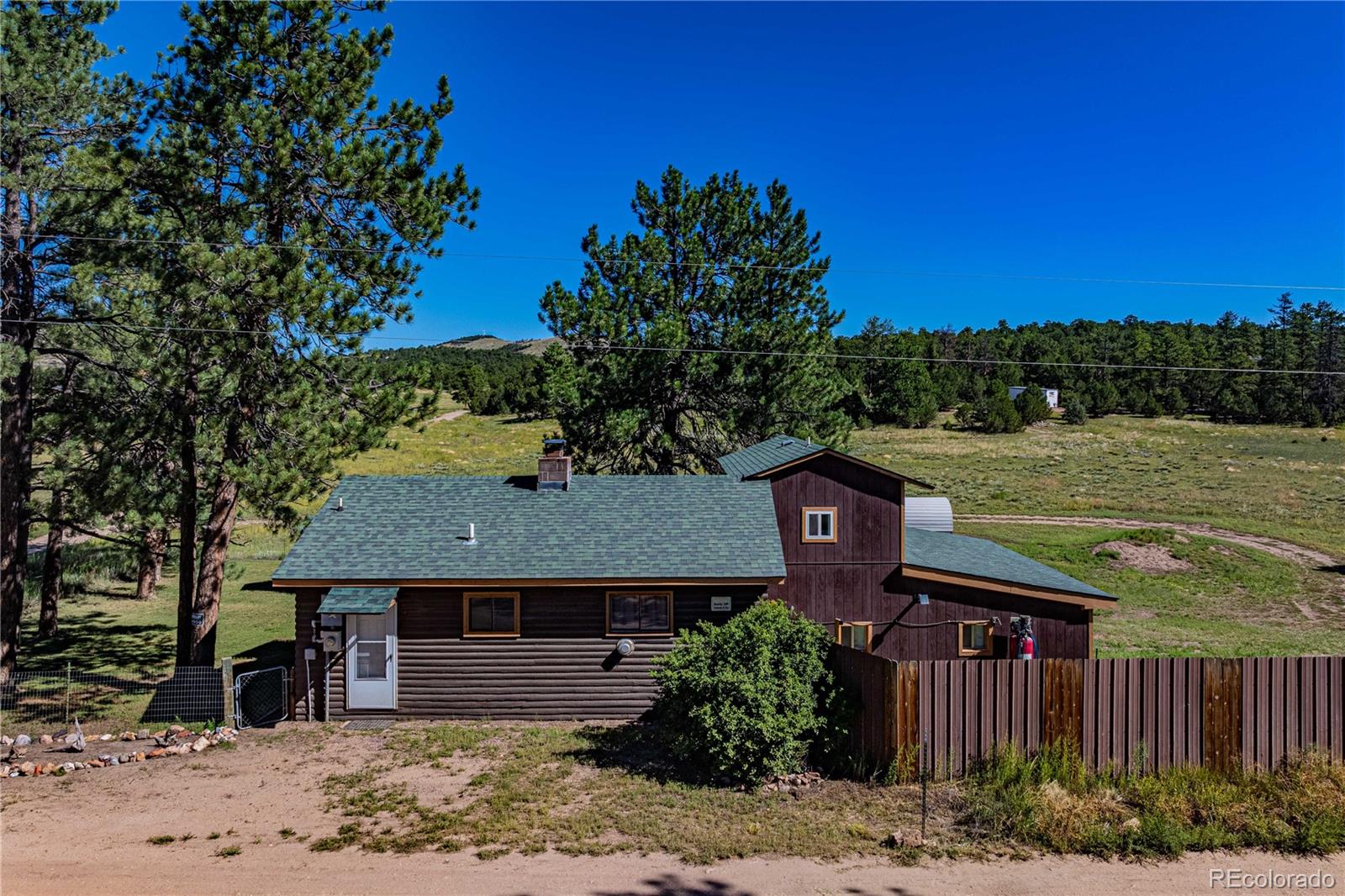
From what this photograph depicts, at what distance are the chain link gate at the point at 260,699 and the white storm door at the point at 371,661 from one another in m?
1.23

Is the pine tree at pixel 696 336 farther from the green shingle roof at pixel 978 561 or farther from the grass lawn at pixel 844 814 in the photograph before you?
the grass lawn at pixel 844 814

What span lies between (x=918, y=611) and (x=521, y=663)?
7.82 meters

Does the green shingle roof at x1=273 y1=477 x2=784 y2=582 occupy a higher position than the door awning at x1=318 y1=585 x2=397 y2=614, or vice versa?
the green shingle roof at x1=273 y1=477 x2=784 y2=582

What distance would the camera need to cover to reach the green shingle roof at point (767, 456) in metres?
16.5

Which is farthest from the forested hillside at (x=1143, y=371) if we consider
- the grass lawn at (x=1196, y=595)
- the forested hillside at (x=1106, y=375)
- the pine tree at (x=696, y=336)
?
the pine tree at (x=696, y=336)

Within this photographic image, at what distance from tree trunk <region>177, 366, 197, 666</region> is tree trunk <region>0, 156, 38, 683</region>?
260 centimetres

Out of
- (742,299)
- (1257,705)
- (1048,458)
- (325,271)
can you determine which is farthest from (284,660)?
(1048,458)

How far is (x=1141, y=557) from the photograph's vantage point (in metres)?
31.4

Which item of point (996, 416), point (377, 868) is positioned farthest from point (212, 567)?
point (996, 416)

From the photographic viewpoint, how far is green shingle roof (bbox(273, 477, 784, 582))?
559 inches

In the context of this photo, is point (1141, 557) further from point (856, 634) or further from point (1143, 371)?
point (1143, 371)

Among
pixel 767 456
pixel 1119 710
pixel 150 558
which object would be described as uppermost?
pixel 767 456

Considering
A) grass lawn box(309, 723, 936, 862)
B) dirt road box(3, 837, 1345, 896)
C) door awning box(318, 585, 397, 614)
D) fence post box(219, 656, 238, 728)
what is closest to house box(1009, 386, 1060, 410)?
door awning box(318, 585, 397, 614)

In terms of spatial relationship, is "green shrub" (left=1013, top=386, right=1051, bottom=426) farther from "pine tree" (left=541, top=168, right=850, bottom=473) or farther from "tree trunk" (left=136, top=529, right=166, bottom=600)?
A: "tree trunk" (left=136, top=529, right=166, bottom=600)
